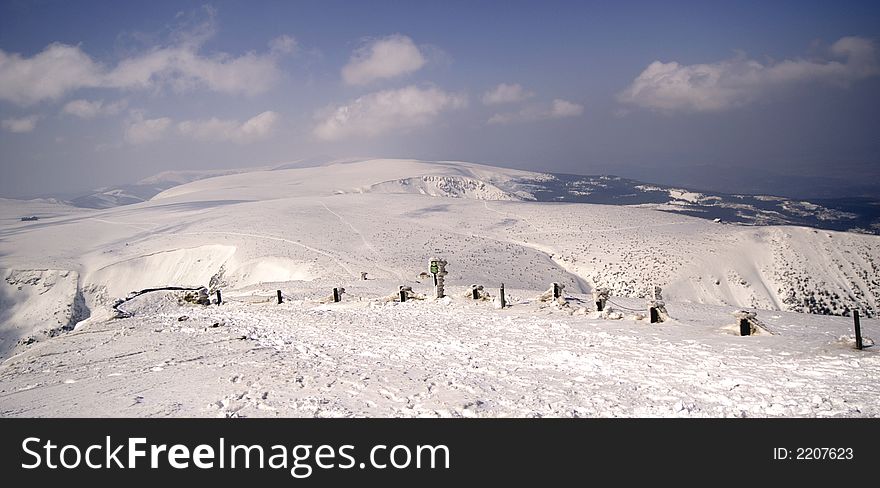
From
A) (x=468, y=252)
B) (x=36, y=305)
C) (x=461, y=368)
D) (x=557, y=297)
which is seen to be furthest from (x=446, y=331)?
(x=36, y=305)

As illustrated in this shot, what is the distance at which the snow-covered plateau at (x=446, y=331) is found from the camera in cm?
960

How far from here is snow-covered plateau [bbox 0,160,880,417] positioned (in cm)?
960

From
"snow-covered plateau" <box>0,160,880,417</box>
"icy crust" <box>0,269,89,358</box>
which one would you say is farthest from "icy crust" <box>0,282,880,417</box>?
"icy crust" <box>0,269,89,358</box>

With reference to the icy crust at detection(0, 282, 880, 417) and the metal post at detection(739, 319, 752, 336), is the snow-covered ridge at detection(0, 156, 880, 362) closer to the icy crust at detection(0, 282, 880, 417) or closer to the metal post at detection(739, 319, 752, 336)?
the icy crust at detection(0, 282, 880, 417)

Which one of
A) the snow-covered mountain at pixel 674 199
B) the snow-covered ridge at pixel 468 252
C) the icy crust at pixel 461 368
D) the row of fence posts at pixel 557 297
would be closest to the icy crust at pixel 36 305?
the snow-covered ridge at pixel 468 252

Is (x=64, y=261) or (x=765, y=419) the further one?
(x=64, y=261)

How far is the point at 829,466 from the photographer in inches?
257

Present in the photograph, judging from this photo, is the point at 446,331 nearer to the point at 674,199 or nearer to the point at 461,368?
the point at 461,368

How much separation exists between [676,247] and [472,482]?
5375cm

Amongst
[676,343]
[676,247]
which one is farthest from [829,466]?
[676,247]

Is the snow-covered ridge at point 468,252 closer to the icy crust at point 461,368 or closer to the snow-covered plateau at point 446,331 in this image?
the snow-covered plateau at point 446,331

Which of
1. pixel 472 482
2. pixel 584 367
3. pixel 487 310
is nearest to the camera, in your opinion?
pixel 472 482

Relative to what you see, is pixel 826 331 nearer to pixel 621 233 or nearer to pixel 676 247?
pixel 676 247

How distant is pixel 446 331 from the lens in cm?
1709
